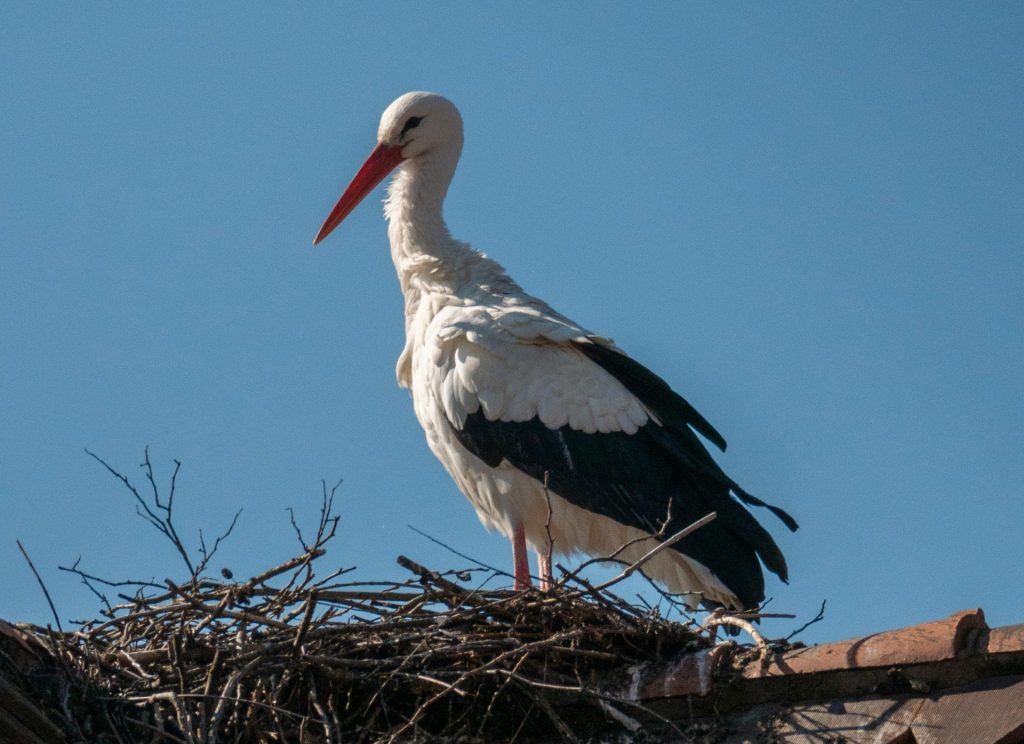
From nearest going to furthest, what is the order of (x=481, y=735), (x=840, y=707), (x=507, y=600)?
(x=840, y=707)
(x=481, y=735)
(x=507, y=600)

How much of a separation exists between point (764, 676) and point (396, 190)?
405cm

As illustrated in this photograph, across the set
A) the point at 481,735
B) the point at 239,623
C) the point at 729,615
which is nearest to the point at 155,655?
the point at 239,623

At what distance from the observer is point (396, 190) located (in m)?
7.72

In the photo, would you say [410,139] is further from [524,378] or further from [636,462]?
[636,462]

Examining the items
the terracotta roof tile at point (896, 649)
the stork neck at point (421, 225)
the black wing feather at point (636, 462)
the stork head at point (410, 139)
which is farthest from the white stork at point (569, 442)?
the terracotta roof tile at point (896, 649)

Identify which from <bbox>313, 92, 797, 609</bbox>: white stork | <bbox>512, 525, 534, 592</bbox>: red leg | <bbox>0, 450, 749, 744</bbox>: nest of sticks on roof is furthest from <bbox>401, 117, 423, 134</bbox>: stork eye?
<bbox>0, 450, 749, 744</bbox>: nest of sticks on roof

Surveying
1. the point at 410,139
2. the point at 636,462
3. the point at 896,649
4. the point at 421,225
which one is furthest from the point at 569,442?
the point at 896,649

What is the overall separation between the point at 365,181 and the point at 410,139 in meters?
0.30

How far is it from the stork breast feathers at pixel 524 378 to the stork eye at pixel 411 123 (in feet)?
5.30

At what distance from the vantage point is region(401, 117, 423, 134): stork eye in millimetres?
7871

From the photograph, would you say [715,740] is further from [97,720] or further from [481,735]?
[97,720]

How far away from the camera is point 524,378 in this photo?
6602mm

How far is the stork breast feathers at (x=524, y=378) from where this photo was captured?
6527 mm

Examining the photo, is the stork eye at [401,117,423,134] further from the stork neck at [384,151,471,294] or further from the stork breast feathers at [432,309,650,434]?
the stork breast feathers at [432,309,650,434]
